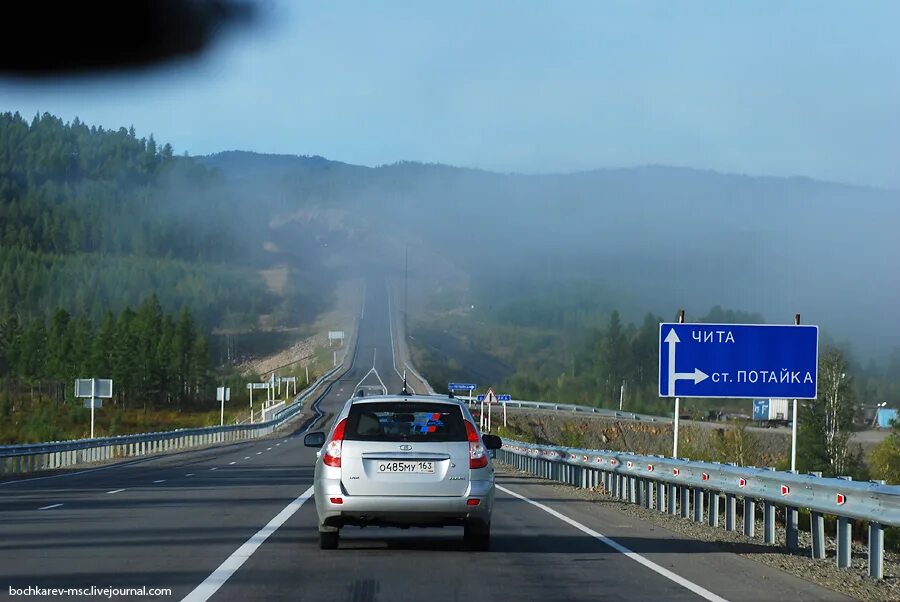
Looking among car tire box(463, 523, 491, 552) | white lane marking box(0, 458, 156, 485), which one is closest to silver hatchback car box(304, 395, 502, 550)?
car tire box(463, 523, 491, 552)

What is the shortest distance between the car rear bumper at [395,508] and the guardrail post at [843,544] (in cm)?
413

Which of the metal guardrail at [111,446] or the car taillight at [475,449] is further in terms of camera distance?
the metal guardrail at [111,446]

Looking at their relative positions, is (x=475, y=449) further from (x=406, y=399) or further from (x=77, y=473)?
(x=77, y=473)

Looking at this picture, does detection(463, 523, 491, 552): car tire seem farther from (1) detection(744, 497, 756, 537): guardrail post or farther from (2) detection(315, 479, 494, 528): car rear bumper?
(1) detection(744, 497, 756, 537): guardrail post

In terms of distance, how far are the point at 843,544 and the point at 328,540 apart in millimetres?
5916

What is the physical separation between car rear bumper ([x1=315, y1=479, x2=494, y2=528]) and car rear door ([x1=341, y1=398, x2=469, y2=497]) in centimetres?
7

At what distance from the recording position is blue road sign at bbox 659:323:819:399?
24.6 metres

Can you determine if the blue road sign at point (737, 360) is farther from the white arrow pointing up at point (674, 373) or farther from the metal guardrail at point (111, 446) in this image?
the metal guardrail at point (111, 446)

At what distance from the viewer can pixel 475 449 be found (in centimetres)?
1505

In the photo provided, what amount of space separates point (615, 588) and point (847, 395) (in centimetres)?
9502

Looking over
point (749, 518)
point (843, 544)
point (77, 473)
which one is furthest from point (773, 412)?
point (843, 544)

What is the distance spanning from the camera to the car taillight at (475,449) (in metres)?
15.0

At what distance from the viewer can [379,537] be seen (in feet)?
56.3

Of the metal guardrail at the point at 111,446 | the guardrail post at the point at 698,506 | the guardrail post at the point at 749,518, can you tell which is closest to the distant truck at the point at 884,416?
the metal guardrail at the point at 111,446
